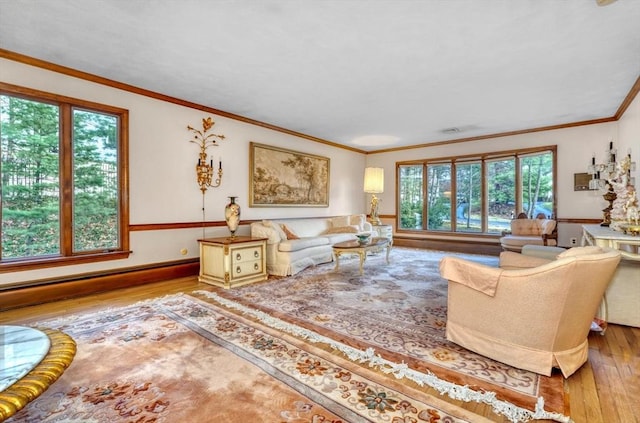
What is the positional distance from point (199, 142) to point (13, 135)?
7.05 ft

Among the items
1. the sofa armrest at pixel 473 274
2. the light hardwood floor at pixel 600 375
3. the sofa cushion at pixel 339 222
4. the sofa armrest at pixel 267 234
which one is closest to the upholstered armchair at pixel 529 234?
the light hardwood floor at pixel 600 375

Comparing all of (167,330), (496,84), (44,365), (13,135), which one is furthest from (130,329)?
(496,84)

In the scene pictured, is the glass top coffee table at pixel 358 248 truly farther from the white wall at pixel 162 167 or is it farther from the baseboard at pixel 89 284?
the baseboard at pixel 89 284

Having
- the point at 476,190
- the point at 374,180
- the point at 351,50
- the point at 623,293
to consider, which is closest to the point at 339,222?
the point at 374,180

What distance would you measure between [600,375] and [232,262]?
12.3ft

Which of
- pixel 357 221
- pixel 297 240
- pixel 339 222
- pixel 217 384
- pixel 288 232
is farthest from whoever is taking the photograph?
pixel 357 221

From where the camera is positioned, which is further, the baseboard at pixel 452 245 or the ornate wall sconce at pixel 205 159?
the baseboard at pixel 452 245

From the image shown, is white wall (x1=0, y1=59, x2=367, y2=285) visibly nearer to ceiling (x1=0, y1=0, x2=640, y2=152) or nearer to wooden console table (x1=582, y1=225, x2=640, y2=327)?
ceiling (x1=0, y1=0, x2=640, y2=152)

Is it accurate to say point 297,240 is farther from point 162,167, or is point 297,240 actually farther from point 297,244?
point 162,167

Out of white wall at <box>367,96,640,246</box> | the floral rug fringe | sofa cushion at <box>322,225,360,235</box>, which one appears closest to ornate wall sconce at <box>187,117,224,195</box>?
sofa cushion at <box>322,225,360,235</box>

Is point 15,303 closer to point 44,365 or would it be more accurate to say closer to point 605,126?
point 44,365

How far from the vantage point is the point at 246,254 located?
173 inches

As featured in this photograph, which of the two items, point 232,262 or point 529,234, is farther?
point 529,234

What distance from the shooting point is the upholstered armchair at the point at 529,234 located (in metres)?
5.30
